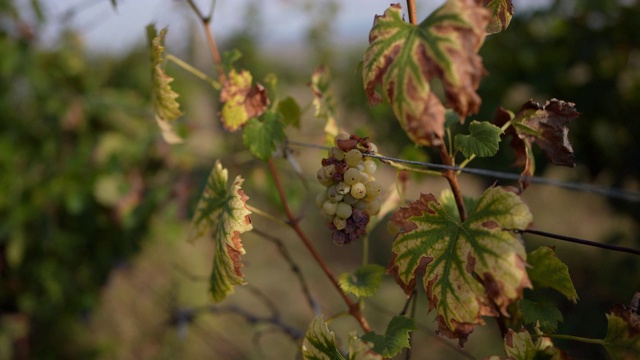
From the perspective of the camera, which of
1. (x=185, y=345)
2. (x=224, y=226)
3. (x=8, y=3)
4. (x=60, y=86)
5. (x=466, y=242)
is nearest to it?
(x=466, y=242)

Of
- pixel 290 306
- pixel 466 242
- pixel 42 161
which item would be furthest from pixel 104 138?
pixel 466 242

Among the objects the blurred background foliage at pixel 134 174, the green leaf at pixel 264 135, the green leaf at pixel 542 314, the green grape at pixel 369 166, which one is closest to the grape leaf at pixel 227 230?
the green leaf at pixel 264 135

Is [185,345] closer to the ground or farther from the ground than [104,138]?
closer to the ground

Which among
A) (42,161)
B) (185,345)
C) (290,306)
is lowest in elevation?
(290,306)

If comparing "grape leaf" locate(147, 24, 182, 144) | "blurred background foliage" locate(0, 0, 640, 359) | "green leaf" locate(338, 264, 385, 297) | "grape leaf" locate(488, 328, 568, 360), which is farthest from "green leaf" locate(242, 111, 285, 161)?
"blurred background foliage" locate(0, 0, 640, 359)

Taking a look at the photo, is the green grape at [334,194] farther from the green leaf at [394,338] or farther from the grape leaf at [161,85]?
the grape leaf at [161,85]

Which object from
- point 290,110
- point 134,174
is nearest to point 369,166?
point 290,110

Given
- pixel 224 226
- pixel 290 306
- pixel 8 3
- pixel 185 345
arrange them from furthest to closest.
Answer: pixel 290 306 → pixel 185 345 → pixel 8 3 → pixel 224 226

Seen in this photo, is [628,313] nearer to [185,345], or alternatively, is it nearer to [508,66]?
[508,66]
